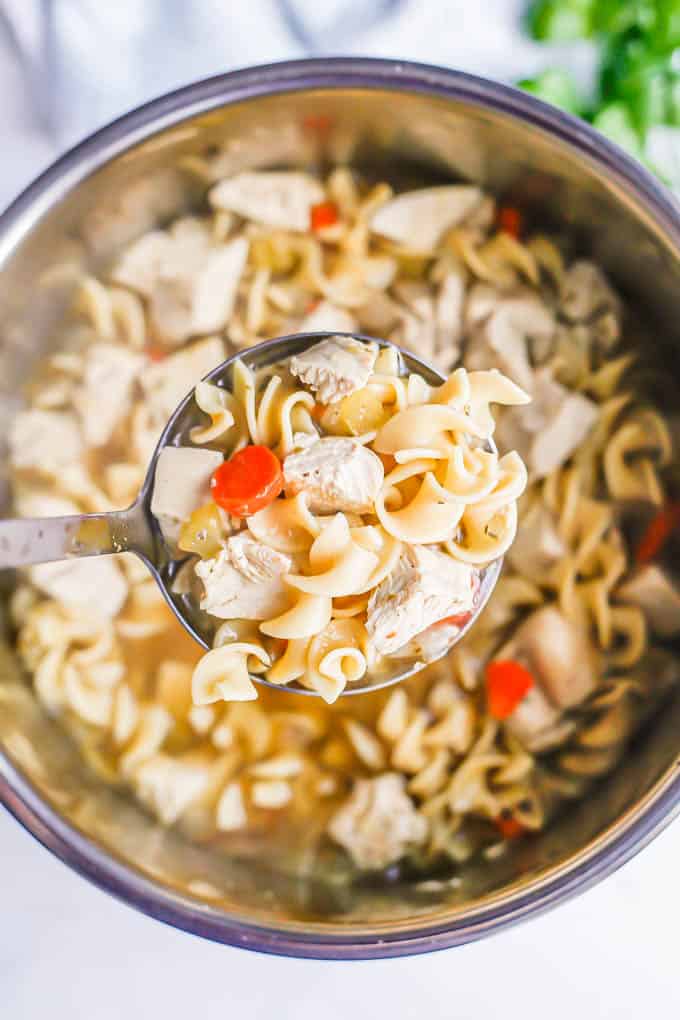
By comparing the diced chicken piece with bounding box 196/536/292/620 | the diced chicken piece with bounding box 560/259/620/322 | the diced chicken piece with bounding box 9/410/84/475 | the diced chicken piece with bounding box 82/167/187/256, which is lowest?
the diced chicken piece with bounding box 196/536/292/620

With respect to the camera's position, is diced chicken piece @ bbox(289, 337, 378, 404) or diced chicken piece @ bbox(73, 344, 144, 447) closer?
diced chicken piece @ bbox(289, 337, 378, 404)

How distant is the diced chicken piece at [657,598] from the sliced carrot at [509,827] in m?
0.62

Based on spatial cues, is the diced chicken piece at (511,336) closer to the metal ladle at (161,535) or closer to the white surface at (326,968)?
the metal ladle at (161,535)

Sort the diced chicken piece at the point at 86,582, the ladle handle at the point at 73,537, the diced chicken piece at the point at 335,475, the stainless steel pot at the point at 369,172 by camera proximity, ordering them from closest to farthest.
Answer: the ladle handle at the point at 73,537 < the diced chicken piece at the point at 335,475 < the stainless steel pot at the point at 369,172 < the diced chicken piece at the point at 86,582

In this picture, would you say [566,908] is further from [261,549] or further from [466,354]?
[466,354]

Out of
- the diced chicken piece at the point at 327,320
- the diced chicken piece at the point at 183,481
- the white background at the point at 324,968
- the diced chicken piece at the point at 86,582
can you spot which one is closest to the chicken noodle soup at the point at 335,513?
the diced chicken piece at the point at 183,481

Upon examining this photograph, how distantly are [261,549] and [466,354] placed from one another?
A: 3.18 feet

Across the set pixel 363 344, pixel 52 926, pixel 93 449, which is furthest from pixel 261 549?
pixel 52 926

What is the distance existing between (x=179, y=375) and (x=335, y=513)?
0.82 metres

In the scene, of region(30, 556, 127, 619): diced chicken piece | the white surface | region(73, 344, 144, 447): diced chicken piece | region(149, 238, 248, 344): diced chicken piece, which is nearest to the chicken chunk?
region(149, 238, 248, 344): diced chicken piece

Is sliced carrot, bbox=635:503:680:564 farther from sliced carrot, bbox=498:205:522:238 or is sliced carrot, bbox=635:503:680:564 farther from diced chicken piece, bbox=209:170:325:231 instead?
diced chicken piece, bbox=209:170:325:231

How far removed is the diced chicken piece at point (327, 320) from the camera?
2.51m

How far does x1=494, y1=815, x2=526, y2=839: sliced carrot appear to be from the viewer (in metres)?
2.42

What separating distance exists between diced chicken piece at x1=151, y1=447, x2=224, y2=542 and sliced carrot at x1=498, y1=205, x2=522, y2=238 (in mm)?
1104
